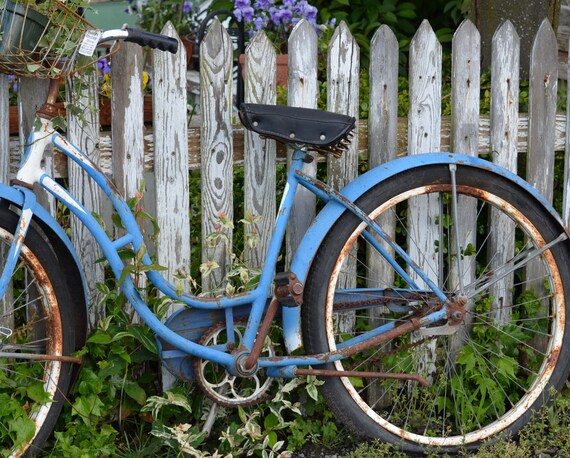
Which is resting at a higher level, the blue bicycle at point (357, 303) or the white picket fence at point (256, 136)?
the white picket fence at point (256, 136)

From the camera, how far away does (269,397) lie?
12.1 ft

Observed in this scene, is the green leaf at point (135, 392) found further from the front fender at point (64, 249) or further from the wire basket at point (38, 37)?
the wire basket at point (38, 37)

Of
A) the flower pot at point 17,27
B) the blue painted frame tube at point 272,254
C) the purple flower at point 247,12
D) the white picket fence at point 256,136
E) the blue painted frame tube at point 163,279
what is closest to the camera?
the flower pot at point 17,27

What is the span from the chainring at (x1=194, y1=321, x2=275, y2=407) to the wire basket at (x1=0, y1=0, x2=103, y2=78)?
3.62ft

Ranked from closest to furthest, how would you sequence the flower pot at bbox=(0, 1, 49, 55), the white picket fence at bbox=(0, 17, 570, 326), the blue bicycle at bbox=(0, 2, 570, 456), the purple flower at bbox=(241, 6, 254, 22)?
1. the flower pot at bbox=(0, 1, 49, 55)
2. the blue bicycle at bbox=(0, 2, 570, 456)
3. the white picket fence at bbox=(0, 17, 570, 326)
4. the purple flower at bbox=(241, 6, 254, 22)

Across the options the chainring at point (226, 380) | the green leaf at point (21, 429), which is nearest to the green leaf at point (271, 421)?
the chainring at point (226, 380)

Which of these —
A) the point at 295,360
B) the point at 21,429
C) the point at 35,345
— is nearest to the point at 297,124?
the point at 295,360

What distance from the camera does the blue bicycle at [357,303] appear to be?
332cm

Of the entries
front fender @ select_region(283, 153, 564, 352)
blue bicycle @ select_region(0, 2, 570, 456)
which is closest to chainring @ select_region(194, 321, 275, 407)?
blue bicycle @ select_region(0, 2, 570, 456)

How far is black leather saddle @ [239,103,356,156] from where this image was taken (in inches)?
132

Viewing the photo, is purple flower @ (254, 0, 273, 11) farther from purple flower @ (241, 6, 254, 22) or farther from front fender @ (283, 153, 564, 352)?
front fender @ (283, 153, 564, 352)

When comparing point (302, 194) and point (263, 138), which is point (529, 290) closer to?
point (302, 194)

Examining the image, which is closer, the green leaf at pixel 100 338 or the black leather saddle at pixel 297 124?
the black leather saddle at pixel 297 124

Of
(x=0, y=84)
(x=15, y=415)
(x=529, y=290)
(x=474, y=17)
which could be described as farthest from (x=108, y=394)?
(x=474, y=17)
